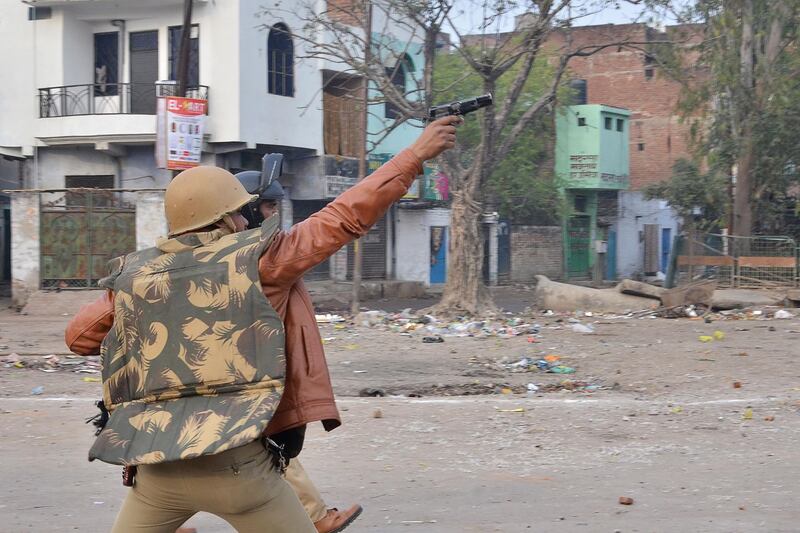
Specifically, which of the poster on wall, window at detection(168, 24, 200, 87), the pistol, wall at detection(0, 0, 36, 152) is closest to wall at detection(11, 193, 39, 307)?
the poster on wall

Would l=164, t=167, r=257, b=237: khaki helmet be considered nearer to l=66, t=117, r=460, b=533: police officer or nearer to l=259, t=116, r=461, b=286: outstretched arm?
Result: l=66, t=117, r=460, b=533: police officer

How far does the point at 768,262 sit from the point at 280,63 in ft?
37.0

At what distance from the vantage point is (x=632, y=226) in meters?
37.6

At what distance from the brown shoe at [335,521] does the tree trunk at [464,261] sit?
1127 centimetres

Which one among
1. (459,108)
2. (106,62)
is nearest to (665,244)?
(106,62)

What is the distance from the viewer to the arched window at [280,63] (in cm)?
2128

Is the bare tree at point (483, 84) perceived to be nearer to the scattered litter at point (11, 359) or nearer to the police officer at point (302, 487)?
the scattered litter at point (11, 359)

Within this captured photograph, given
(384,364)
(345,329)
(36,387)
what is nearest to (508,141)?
(345,329)

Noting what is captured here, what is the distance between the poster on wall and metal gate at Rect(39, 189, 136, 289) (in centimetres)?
135

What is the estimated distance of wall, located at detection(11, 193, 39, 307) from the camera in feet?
57.4

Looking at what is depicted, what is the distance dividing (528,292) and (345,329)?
14.5 metres

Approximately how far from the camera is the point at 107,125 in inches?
800

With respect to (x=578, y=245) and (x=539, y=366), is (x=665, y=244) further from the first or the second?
(x=539, y=366)

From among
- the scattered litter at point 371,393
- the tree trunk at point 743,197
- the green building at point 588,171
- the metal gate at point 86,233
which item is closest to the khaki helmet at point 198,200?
the scattered litter at point 371,393
